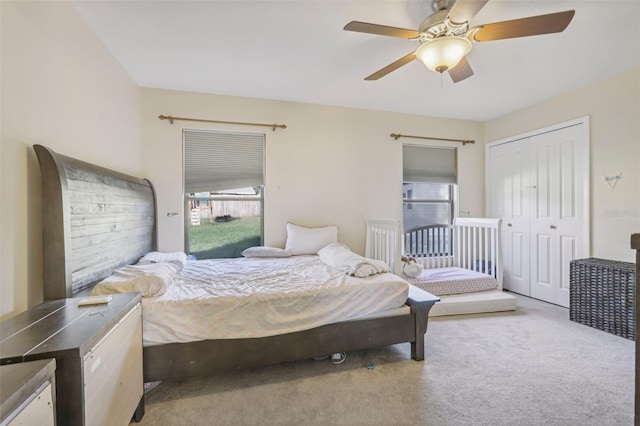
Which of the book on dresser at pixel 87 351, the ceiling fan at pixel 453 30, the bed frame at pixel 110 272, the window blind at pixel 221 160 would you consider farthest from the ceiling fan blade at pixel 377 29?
the window blind at pixel 221 160

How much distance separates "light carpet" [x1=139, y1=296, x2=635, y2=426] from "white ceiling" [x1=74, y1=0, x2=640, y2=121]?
2.43 meters

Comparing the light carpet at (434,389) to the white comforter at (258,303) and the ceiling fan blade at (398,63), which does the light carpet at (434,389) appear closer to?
the white comforter at (258,303)

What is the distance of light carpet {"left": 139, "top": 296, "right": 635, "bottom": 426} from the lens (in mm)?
1541

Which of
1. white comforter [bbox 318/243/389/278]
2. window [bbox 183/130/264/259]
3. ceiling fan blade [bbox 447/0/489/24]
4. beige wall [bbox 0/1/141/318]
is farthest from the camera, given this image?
window [bbox 183/130/264/259]

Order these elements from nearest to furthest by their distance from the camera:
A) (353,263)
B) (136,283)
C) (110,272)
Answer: (136,283) < (110,272) < (353,263)

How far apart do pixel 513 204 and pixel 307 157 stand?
2878 mm

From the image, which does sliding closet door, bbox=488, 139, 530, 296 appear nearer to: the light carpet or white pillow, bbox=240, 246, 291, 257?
the light carpet

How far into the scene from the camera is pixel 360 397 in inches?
67.1

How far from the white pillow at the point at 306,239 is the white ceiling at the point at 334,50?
5.17ft

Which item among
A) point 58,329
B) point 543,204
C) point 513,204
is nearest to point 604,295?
point 543,204

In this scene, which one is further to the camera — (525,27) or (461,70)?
(461,70)

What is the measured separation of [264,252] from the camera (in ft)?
10.3

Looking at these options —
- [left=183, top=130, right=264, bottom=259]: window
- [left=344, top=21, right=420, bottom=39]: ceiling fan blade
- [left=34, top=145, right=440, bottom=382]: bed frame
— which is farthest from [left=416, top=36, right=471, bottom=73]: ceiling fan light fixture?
[left=183, top=130, right=264, bottom=259]: window

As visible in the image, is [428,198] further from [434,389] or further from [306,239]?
[434,389]
